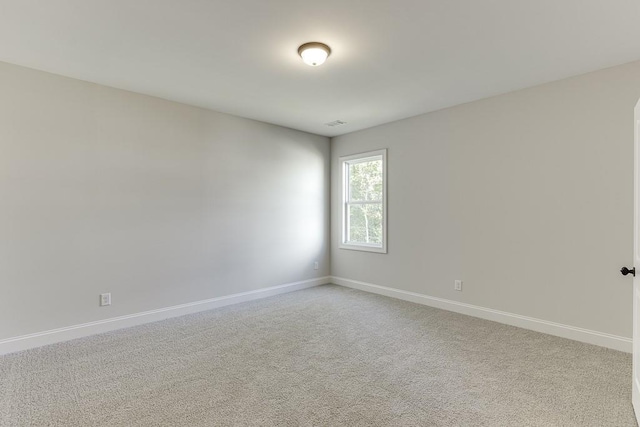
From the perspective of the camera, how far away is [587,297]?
121 inches

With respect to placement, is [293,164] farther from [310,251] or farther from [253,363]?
[253,363]

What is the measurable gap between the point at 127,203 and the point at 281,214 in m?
2.11

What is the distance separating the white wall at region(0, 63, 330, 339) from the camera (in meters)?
2.97

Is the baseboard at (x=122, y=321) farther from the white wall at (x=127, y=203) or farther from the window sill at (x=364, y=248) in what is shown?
the window sill at (x=364, y=248)

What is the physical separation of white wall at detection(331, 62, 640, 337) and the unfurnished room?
0.07 ft

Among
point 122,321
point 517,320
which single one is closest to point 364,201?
point 517,320

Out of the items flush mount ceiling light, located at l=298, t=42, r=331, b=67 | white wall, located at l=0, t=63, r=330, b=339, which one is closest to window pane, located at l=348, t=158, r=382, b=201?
white wall, located at l=0, t=63, r=330, b=339

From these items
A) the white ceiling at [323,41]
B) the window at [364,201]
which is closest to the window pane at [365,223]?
the window at [364,201]

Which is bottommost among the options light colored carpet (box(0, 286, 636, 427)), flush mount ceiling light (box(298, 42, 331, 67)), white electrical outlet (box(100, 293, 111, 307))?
light colored carpet (box(0, 286, 636, 427))

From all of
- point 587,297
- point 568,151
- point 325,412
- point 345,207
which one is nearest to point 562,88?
point 568,151

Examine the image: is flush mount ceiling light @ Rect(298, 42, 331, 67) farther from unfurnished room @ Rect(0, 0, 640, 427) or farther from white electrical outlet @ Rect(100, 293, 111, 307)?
white electrical outlet @ Rect(100, 293, 111, 307)

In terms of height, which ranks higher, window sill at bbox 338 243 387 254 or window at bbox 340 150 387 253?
window at bbox 340 150 387 253

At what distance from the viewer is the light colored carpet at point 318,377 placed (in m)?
1.96

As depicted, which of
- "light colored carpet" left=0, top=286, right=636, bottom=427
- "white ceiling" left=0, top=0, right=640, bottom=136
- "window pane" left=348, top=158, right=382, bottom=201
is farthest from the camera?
"window pane" left=348, top=158, right=382, bottom=201
